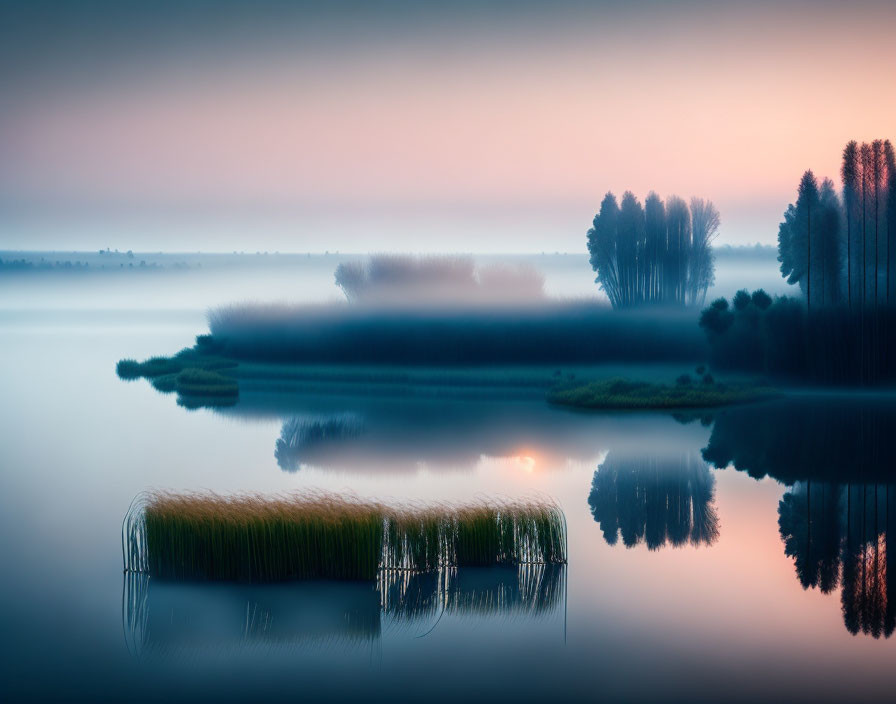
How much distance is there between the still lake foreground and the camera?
9391 mm

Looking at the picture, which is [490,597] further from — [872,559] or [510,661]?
[872,559]

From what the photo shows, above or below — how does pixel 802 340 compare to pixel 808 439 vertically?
above

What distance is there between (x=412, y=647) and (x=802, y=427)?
19099 mm

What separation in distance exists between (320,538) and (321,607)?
41.7 inches

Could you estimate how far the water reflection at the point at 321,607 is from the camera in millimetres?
10172

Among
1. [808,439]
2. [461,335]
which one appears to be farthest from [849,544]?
[461,335]

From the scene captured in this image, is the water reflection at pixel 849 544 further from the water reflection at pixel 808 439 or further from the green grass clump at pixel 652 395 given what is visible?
the green grass clump at pixel 652 395

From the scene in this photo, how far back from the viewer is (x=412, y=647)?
996 cm

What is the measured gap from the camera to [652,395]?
30.8m

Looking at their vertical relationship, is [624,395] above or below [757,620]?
above

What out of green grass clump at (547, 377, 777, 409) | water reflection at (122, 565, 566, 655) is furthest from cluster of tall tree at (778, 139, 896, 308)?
water reflection at (122, 565, 566, 655)

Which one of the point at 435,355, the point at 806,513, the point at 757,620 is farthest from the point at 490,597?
the point at 435,355

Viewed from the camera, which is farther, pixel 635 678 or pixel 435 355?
pixel 435 355

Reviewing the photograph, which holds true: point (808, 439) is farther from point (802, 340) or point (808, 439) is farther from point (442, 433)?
point (802, 340)
